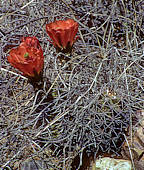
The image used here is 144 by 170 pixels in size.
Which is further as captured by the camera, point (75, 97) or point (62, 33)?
point (75, 97)

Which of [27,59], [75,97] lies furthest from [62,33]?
[75,97]

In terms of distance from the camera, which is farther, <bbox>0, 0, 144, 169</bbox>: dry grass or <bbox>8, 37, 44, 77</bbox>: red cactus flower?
<bbox>0, 0, 144, 169</bbox>: dry grass

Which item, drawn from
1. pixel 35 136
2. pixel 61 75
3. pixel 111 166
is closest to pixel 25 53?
pixel 61 75

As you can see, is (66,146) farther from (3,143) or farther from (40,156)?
(3,143)

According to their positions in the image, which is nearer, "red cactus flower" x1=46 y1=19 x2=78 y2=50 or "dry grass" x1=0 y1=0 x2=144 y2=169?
"red cactus flower" x1=46 y1=19 x2=78 y2=50

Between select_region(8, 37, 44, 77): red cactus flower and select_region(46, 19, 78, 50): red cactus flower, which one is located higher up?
select_region(46, 19, 78, 50): red cactus flower

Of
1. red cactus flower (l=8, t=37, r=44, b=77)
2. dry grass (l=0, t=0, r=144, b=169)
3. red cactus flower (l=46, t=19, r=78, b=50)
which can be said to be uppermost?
red cactus flower (l=46, t=19, r=78, b=50)

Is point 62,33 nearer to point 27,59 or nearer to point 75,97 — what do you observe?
point 27,59
